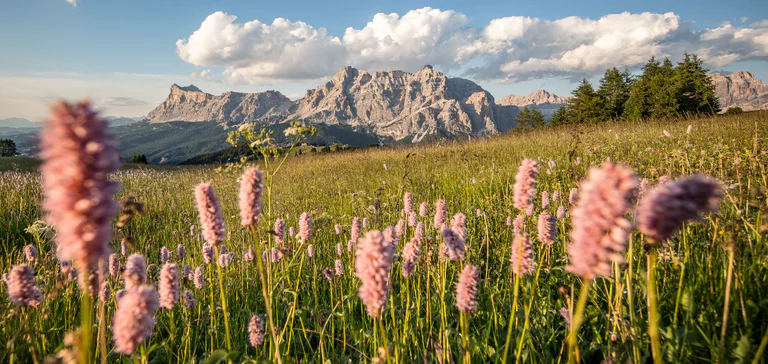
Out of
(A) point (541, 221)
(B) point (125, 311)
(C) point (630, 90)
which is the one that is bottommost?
(B) point (125, 311)

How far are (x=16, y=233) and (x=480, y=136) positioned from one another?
60.5 ft

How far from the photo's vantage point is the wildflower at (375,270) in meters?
1.57

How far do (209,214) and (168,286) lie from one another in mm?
664

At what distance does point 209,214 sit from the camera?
1759 mm

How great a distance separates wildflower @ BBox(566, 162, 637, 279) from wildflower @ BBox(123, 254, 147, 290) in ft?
6.85

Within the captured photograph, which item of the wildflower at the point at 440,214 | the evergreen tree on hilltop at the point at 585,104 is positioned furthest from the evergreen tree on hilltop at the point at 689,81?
the wildflower at the point at 440,214

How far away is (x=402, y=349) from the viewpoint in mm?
2381

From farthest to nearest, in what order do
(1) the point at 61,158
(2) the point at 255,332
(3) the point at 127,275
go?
1. (2) the point at 255,332
2. (3) the point at 127,275
3. (1) the point at 61,158

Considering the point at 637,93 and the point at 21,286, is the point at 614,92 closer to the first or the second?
the point at 637,93

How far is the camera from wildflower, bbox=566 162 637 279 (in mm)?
953

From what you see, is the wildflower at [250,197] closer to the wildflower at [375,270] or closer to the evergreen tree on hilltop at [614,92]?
the wildflower at [375,270]

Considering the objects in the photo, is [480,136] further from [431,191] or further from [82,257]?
[82,257]

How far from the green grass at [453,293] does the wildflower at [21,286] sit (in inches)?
6.2

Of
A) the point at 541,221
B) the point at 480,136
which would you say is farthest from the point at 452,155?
the point at 541,221
